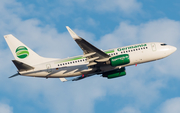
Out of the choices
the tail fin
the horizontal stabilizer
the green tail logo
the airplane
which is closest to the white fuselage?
the airplane

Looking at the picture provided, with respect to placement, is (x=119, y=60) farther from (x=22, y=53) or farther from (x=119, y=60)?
(x=22, y=53)

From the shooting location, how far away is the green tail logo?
175 ft

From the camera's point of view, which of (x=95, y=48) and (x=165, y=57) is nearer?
(x=95, y=48)

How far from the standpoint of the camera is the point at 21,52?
2105 inches

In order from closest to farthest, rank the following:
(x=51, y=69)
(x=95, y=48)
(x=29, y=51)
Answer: (x=95, y=48)
(x=51, y=69)
(x=29, y=51)

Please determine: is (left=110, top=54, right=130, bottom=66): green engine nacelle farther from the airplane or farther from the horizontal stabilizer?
the horizontal stabilizer

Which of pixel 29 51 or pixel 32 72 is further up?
pixel 29 51

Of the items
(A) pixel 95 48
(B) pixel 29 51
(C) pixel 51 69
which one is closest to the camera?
(A) pixel 95 48

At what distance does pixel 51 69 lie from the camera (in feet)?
166

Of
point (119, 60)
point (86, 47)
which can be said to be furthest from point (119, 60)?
point (86, 47)

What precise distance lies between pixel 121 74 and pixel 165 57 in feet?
31.3

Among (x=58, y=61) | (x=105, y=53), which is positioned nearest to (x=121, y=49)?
(x=105, y=53)

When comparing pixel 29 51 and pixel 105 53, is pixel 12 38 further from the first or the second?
pixel 105 53

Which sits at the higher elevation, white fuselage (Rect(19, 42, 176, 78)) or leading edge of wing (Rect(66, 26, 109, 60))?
leading edge of wing (Rect(66, 26, 109, 60))
